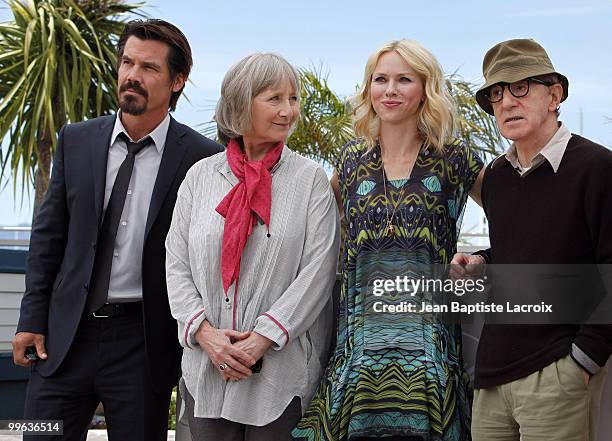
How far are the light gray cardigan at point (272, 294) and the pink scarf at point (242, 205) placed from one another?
32 mm

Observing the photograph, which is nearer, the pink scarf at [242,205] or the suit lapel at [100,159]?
the pink scarf at [242,205]

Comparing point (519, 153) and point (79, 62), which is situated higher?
point (79, 62)

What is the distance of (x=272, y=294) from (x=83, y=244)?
2.78 ft

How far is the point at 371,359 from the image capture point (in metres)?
2.18

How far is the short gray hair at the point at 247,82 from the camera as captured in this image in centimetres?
240

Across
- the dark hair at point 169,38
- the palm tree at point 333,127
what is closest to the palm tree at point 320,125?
the palm tree at point 333,127

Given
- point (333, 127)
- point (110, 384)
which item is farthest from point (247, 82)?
point (333, 127)

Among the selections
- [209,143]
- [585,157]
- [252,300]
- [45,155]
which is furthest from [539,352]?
[45,155]

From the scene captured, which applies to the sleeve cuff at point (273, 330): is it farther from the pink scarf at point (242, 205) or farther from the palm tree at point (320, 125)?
the palm tree at point (320, 125)

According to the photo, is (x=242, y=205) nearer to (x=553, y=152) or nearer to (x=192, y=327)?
(x=192, y=327)

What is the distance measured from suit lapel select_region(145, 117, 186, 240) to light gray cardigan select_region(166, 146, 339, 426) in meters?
0.35

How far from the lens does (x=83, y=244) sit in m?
2.80

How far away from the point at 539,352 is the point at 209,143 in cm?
149

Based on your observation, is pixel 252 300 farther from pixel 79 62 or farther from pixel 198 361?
pixel 79 62
